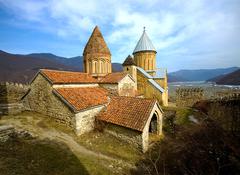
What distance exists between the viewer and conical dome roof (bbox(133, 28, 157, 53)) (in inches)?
990

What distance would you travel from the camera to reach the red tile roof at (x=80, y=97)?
33.5 ft

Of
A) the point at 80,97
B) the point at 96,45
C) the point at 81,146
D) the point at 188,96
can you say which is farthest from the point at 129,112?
the point at 188,96

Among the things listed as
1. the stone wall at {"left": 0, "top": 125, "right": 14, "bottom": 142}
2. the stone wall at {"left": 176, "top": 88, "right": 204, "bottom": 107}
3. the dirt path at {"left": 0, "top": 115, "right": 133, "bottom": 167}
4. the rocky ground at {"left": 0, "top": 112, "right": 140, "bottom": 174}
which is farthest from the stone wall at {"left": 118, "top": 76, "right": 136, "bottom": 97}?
the stone wall at {"left": 176, "top": 88, "right": 204, "bottom": 107}

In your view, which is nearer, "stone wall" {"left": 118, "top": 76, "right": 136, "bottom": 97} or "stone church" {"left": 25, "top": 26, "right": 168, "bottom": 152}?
"stone church" {"left": 25, "top": 26, "right": 168, "bottom": 152}

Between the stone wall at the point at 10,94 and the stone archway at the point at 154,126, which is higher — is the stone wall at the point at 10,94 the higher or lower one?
the higher one

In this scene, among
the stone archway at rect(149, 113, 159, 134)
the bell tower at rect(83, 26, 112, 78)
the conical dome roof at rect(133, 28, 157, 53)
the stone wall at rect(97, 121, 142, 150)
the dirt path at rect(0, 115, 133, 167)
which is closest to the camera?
the dirt path at rect(0, 115, 133, 167)

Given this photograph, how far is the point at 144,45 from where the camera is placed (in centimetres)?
2536

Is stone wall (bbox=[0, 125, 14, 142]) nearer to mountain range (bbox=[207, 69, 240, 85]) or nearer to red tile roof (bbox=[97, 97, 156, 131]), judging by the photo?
red tile roof (bbox=[97, 97, 156, 131])

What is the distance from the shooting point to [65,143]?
27.7 feet

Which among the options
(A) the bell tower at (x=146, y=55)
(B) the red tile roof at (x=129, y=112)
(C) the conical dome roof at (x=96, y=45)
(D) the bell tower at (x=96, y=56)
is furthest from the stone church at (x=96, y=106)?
(A) the bell tower at (x=146, y=55)

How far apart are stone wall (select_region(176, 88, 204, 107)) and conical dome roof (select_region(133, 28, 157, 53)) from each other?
44.2 ft

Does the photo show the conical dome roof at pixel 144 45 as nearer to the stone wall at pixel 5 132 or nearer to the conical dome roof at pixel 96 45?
Result: the conical dome roof at pixel 96 45

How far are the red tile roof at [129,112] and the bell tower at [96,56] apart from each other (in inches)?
293

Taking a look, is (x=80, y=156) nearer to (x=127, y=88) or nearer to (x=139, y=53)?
(x=127, y=88)
